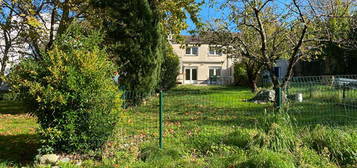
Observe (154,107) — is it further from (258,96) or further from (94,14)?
(258,96)

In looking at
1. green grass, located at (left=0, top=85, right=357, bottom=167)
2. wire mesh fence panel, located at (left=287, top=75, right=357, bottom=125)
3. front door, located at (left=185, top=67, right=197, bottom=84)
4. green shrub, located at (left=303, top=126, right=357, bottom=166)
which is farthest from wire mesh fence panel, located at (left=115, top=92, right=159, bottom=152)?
front door, located at (left=185, top=67, right=197, bottom=84)

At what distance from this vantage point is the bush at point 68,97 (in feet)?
14.1

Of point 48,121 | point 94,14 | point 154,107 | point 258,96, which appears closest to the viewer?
point 48,121

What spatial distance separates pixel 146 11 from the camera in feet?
32.4

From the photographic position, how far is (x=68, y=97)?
4.34 m

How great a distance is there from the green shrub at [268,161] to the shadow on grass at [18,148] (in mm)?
3857

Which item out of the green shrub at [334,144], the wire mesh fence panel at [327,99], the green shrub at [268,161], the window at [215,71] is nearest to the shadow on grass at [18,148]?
the green shrub at [268,161]

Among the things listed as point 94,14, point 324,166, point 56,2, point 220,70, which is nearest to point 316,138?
point 324,166

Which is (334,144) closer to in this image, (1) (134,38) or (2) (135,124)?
(2) (135,124)

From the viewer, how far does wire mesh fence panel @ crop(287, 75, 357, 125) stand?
6488 millimetres

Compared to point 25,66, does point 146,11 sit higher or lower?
higher

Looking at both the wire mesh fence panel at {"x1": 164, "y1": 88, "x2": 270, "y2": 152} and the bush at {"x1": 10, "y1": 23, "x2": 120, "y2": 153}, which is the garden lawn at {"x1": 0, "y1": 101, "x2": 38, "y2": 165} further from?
the wire mesh fence panel at {"x1": 164, "y1": 88, "x2": 270, "y2": 152}

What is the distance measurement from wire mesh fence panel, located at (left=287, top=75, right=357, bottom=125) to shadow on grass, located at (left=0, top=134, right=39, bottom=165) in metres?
5.96

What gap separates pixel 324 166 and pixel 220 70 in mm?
29188
